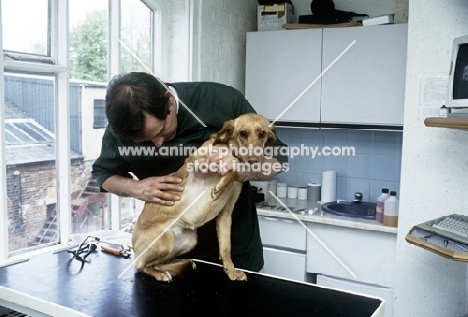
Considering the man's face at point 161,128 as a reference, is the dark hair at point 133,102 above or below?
above

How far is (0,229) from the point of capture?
204cm

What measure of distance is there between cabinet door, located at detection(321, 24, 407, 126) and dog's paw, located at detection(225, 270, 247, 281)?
1722 millimetres

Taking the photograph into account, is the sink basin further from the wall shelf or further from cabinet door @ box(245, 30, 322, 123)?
the wall shelf

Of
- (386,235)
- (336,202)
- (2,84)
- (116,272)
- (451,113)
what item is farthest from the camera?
(336,202)

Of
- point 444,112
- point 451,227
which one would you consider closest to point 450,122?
point 444,112

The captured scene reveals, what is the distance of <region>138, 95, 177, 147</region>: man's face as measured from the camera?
4.91 ft

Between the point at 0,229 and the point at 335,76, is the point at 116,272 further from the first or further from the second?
the point at 335,76

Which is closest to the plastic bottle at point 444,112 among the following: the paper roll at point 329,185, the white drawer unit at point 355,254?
the white drawer unit at point 355,254

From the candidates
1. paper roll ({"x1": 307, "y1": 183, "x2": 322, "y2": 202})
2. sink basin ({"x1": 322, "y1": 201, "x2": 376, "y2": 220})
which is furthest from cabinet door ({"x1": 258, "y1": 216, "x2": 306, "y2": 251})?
paper roll ({"x1": 307, "y1": 183, "x2": 322, "y2": 202})

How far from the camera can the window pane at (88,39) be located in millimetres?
2430

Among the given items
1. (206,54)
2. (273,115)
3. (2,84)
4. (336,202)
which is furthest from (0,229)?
(336,202)

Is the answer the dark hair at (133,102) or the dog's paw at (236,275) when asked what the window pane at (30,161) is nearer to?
the dark hair at (133,102)

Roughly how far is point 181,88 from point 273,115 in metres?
1.59

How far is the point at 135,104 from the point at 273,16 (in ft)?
7.18
